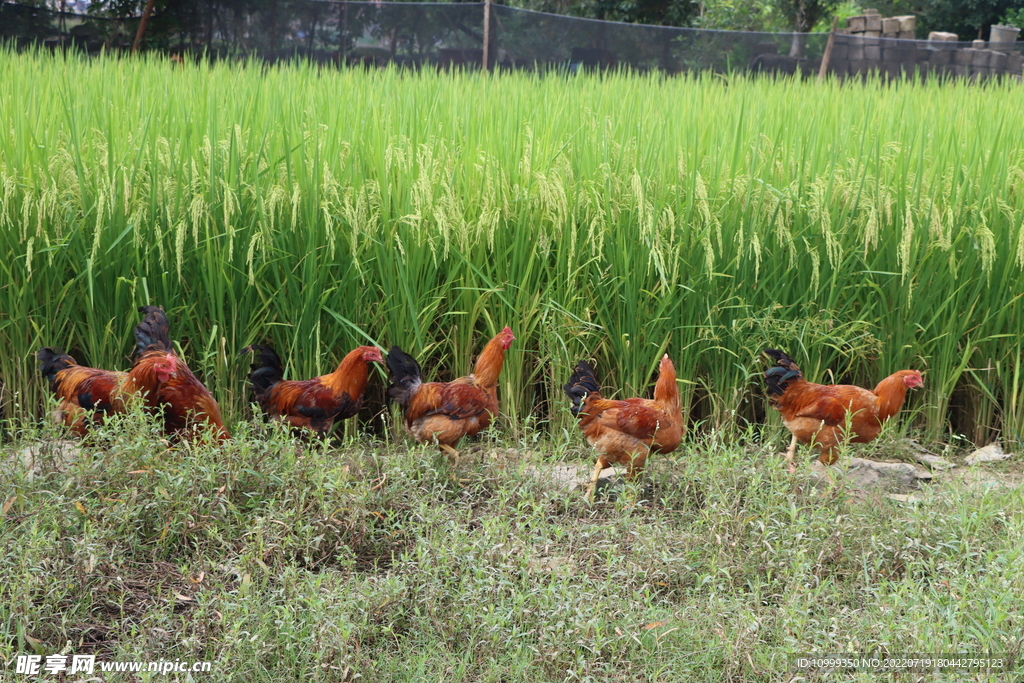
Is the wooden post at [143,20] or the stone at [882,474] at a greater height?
the wooden post at [143,20]

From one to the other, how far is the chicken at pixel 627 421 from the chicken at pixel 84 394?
153 cm

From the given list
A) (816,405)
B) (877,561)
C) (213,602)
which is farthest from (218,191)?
(877,561)

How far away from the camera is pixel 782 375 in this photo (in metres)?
2.93

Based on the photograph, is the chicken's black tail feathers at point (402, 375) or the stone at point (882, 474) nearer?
the chicken's black tail feathers at point (402, 375)

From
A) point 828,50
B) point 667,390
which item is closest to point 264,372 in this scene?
point 667,390

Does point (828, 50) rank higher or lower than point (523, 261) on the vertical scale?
higher

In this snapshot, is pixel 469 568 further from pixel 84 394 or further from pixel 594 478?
pixel 84 394

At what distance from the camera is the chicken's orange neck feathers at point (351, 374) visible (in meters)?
2.88

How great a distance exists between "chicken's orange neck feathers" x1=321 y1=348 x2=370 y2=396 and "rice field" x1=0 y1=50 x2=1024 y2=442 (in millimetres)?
104

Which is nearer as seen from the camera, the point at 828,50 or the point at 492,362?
the point at 492,362

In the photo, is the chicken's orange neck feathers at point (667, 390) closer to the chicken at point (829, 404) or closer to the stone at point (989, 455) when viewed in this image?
the chicken at point (829, 404)

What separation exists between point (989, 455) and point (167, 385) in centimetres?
303

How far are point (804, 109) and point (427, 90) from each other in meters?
2.18

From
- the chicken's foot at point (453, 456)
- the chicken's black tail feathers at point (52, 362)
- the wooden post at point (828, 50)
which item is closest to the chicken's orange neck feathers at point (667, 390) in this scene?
the chicken's foot at point (453, 456)
